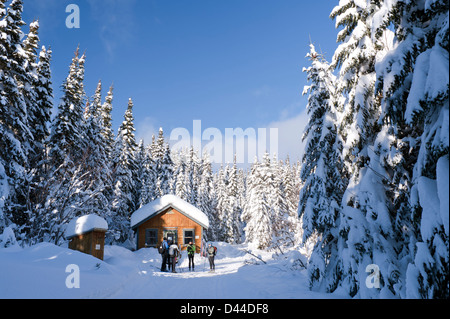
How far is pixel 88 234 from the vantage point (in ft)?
43.2

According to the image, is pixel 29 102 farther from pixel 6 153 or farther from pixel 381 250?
pixel 381 250

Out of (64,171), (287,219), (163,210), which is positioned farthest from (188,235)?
(64,171)

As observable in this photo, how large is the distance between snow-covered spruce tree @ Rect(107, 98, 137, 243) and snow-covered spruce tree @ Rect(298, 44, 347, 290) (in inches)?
909

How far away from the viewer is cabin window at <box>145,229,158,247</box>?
1118 inches

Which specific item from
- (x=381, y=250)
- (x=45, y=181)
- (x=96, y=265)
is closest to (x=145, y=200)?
(x=45, y=181)

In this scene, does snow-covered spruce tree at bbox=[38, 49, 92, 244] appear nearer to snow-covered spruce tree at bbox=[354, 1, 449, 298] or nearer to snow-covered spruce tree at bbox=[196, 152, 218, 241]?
snow-covered spruce tree at bbox=[354, 1, 449, 298]

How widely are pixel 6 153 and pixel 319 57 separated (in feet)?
55.8

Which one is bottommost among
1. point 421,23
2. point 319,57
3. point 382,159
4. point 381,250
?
point 381,250

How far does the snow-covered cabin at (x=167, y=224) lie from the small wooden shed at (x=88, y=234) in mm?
14272

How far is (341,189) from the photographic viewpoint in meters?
9.49

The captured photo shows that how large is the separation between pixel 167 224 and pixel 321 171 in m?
22.3
